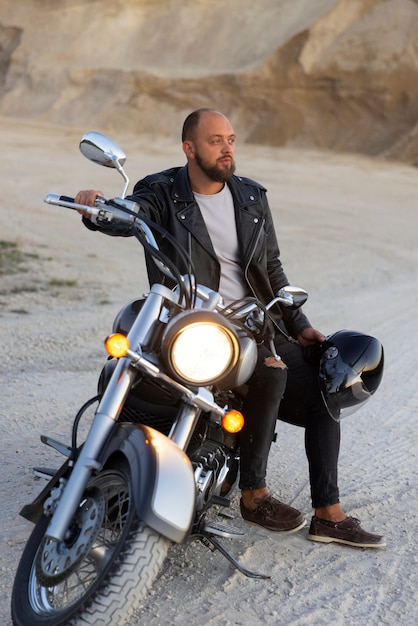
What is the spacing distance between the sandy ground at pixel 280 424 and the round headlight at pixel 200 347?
0.89 meters

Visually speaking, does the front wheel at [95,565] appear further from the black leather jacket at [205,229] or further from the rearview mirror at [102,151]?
the black leather jacket at [205,229]

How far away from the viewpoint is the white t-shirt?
13.8ft

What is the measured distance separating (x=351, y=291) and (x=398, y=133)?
1457 cm

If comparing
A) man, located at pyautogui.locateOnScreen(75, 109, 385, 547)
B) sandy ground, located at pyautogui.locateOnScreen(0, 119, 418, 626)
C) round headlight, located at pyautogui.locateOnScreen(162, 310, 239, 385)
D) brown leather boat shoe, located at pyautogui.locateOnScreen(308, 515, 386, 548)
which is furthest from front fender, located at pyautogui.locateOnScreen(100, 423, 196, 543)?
brown leather boat shoe, located at pyautogui.locateOnScreen(308, 515, 386, 548)

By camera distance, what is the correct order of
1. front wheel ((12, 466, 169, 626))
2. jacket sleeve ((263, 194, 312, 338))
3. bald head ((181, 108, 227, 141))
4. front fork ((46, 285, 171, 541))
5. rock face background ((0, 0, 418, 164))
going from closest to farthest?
front wheel ((12, 466, 169, 626))
front fork ((46, 285, 171, 541))
bald head ((181, 108, 227, 141))
jacket sleeve ((263, 194, 312, 338))
rock face background ((0, 0, 418, 164))

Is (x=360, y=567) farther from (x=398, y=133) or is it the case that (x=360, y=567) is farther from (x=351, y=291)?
(x=398, y=133)

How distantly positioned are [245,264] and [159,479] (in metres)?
1.43

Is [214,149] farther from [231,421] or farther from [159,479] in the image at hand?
[159,479]

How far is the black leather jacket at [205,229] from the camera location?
13.6 feet

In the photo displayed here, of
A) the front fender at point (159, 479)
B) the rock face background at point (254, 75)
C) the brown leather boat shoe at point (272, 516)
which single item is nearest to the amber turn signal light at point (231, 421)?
the front fender at point (159, 479)

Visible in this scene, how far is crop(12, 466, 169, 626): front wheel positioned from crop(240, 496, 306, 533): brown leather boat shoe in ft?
3.19

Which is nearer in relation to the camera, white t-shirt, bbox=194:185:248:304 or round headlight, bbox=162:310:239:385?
round headlight, bbox=162:310:239:385

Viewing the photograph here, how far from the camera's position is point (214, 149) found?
13.9 feet

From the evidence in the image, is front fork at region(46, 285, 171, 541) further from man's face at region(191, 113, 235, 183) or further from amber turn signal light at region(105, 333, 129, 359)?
man's face at region(191, 113, 235, 183)
